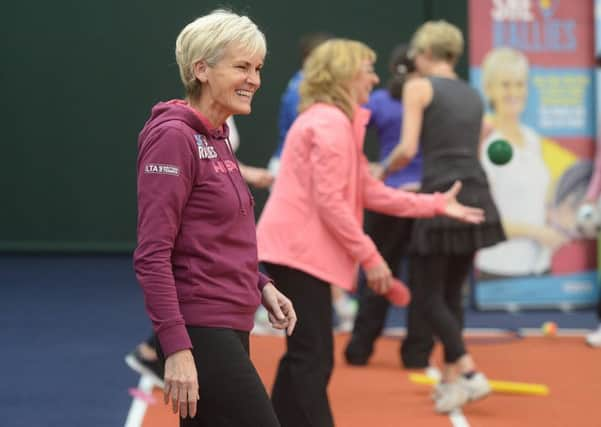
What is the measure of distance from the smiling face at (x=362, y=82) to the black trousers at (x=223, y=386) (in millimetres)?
2047

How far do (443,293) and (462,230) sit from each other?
0.37m

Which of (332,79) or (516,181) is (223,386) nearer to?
(332,79)

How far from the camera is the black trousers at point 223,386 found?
10.4 ft

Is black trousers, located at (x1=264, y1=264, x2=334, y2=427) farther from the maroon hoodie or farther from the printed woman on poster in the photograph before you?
the printed woman on poster

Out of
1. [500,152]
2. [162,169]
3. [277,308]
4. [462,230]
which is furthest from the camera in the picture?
[462,230]

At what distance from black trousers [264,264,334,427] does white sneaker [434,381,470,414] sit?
133 centimetres

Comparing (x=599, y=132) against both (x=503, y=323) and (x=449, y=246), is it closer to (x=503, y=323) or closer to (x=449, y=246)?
(x=503, y=323)

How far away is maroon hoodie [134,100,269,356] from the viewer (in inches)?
120

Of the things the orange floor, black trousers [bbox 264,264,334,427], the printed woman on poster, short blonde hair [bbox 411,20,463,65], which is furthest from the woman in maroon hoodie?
the printed woman on poster

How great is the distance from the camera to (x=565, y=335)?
26.5ft

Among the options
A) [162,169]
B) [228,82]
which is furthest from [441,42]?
[162,169]

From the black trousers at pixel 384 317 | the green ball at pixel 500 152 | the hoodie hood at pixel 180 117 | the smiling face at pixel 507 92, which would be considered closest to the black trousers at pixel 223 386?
the hoodie hood at pixel 180 117

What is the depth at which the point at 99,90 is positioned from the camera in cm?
1165

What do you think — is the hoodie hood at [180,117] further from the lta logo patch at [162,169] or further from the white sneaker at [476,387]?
the white sneaker at [476,387]
